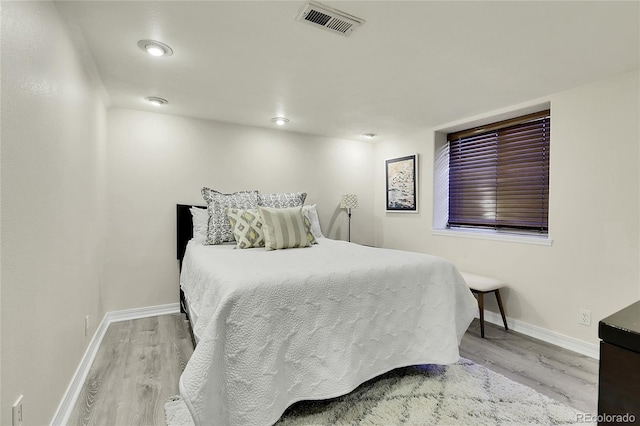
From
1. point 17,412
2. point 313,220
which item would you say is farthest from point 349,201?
point 17,412

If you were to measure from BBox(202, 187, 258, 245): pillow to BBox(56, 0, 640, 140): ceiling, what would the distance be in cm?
92

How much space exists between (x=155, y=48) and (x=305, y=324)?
1953 millimetres

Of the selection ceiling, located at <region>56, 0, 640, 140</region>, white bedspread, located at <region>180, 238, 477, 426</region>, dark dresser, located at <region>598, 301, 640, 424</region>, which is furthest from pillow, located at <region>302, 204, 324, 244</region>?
dark dresser, located at <region>598, 301, 640, 424</region>

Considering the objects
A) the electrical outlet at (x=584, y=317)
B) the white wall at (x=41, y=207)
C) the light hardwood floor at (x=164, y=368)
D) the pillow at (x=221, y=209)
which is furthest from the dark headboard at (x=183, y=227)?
the electrical outlet at (x=584, y=317)

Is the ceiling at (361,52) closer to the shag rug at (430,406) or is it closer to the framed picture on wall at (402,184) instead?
the framed picture on wall at (402,184)

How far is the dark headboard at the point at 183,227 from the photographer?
3443mm

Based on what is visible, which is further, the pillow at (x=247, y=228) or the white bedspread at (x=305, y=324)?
the pillow at (x=247, y=228)

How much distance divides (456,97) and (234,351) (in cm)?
276

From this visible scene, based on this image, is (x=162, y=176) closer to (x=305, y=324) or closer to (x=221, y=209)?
(x=221, y=209)

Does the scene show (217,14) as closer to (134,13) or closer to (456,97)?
(134,13)

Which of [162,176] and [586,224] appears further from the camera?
[162,176]

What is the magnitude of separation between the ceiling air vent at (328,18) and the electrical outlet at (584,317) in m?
2.78

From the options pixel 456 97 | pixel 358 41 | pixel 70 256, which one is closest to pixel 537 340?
pixel 456 97

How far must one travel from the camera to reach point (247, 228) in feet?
9.07
